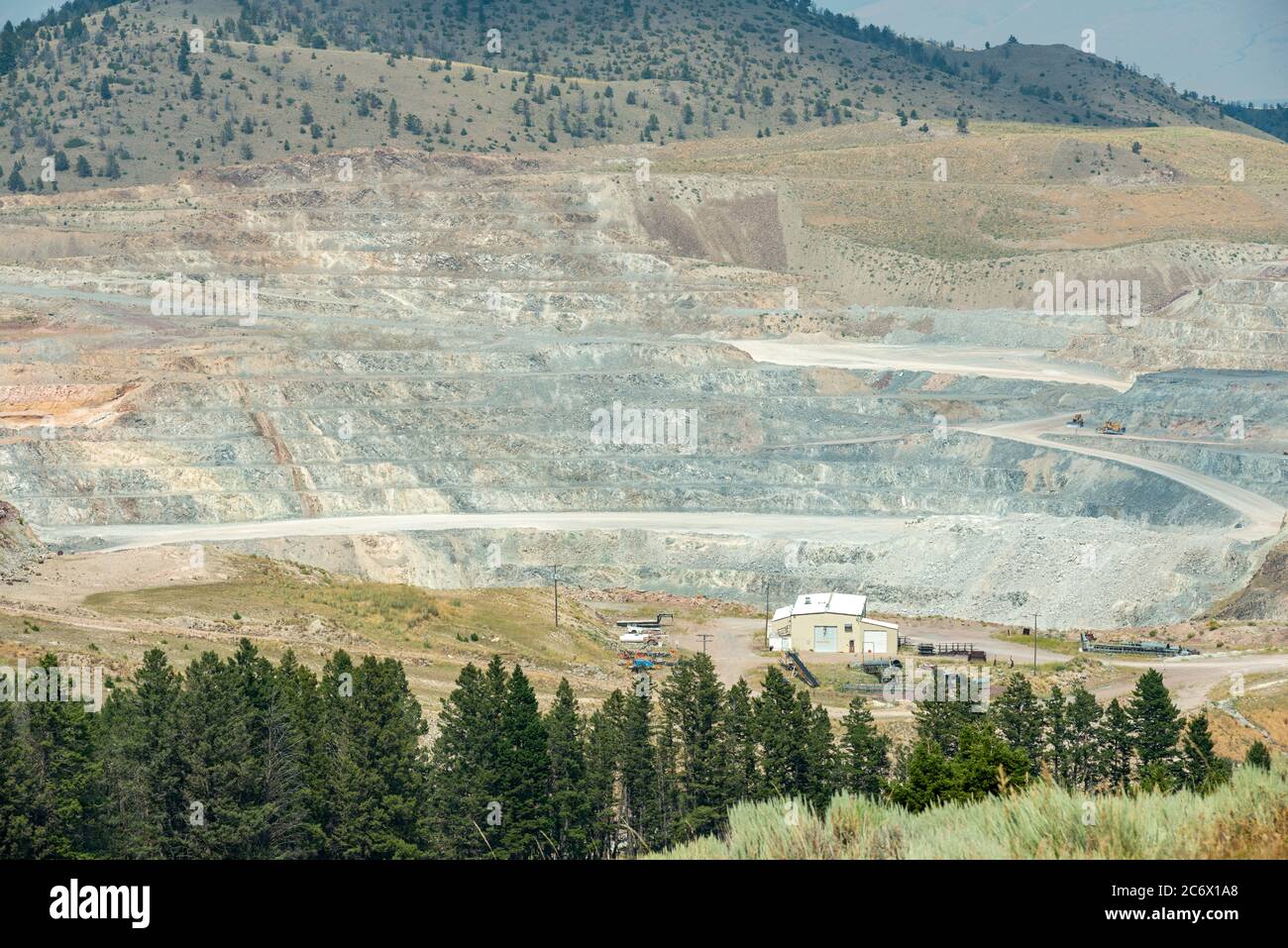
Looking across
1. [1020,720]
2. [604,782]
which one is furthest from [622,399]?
[604,782]

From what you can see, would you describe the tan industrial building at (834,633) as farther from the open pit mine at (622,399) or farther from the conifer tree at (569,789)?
the conifer tree at (569,789)

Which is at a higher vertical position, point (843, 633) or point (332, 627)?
point (332, 627)

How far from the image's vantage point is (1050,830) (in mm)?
12172

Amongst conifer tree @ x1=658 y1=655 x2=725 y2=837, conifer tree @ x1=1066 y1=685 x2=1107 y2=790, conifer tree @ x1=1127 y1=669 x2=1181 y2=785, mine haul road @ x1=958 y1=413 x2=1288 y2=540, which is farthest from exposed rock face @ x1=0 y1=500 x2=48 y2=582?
mine haul road @ x1=958 y1=413 x2=1288 y2=540

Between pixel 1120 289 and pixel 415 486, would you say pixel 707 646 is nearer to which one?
pixel 415 486

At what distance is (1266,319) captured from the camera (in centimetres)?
13788

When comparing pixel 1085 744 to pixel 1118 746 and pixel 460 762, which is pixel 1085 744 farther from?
pixel 460 762

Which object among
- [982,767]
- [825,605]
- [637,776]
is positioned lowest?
[825,605]

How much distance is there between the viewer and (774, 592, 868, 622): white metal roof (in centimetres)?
7644

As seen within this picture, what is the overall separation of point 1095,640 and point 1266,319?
72446mm

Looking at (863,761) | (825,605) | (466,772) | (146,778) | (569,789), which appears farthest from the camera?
(825,605)

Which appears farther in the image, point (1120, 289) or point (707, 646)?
point (1120, 289)

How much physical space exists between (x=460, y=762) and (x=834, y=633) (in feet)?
125
